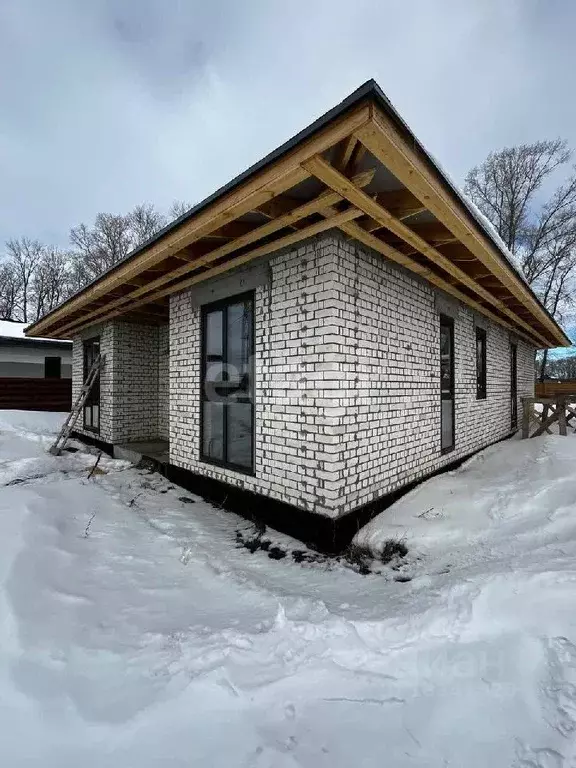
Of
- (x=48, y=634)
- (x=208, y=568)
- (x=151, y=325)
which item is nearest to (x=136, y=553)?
(x=208, y=568)

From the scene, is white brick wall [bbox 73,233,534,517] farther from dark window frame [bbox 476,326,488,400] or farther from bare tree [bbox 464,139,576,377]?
bare tree [bbox 464,139,576,377]

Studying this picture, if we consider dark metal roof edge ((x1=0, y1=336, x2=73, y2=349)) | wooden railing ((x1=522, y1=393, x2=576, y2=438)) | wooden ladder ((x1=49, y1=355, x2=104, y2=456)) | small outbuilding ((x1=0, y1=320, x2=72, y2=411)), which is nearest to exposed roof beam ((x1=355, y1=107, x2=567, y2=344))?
wooden railing ((x1=522, y1=393, x2=576, y2=438))

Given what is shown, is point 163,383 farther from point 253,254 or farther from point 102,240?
point 102,240

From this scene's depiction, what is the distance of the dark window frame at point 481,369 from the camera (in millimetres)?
6910

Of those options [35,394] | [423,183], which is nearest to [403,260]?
[423,183]

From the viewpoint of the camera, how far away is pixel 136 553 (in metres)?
3.24

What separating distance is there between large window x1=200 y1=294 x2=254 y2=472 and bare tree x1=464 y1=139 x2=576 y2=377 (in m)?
19.0

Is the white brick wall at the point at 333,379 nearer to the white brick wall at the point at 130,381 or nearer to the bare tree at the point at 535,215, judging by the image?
the white brick wall at the point at 130,381

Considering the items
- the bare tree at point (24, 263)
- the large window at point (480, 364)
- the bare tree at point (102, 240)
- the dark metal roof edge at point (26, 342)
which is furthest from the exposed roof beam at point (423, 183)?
the bare tree at point (24, 263)

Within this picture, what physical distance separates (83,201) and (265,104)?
24163 millimetres

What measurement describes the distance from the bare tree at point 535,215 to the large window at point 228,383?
1900 centimetres

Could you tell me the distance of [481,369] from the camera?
7188 mm

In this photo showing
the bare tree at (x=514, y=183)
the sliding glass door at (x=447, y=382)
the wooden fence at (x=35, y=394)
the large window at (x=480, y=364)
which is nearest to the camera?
the sliding glass door at (x=447, y=382)

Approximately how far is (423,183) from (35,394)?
45.7 ft
